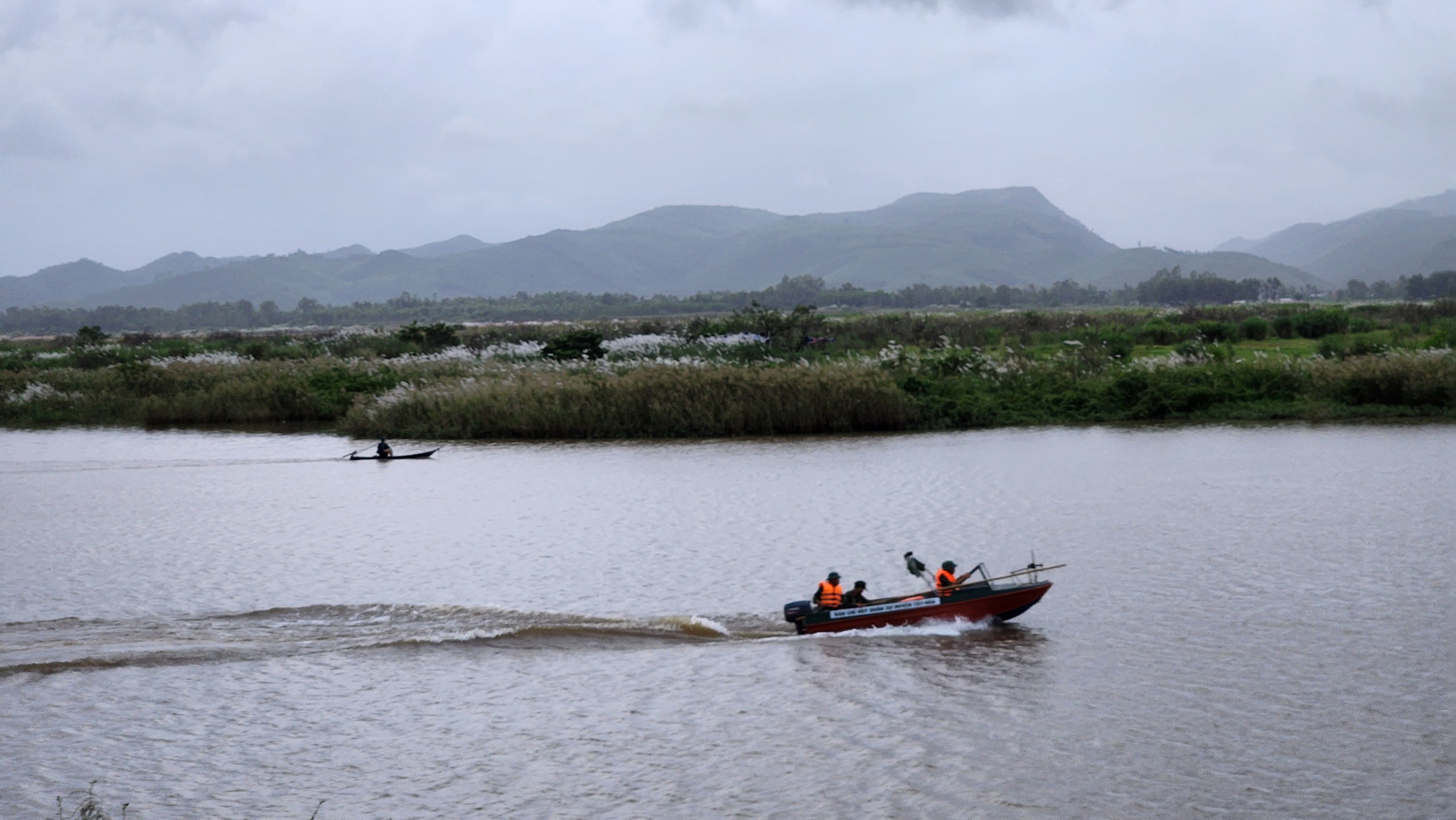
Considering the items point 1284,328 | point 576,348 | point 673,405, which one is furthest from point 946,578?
point 1284,328

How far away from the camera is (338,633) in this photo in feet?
50.1

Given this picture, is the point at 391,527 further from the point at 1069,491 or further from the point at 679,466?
the point at 1069,491

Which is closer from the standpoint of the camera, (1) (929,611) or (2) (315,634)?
(1) (929,611)

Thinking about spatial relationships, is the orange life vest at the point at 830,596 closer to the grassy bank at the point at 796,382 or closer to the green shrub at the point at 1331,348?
the grassy bank at the point at 796,382

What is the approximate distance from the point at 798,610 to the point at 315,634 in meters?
5.64

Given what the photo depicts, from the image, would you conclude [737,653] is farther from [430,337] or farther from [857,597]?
[430,337]

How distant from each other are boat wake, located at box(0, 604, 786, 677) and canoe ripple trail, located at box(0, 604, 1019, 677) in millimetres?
14

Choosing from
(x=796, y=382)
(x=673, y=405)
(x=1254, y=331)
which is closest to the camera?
(x=796, y=382)

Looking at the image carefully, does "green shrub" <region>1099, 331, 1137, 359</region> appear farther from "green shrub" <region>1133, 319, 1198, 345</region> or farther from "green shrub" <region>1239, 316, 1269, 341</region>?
"green shrub" <region>1239, 316, 1269, 341</region>

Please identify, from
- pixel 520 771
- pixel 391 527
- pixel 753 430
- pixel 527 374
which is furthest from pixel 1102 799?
pixel 527 374

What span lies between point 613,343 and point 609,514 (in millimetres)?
29828

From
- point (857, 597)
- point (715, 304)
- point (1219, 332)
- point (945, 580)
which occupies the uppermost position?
point (715, 304)

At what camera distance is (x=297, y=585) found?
1767 centimetres

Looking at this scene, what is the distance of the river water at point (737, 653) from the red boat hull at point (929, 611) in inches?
6.8
